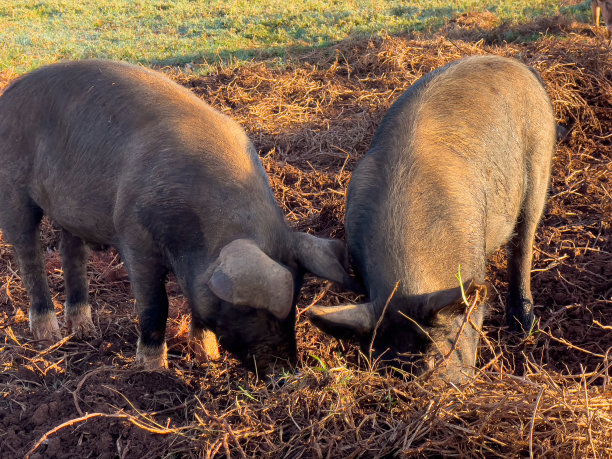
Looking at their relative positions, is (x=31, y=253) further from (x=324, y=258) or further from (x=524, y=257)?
(x=524, y=257)

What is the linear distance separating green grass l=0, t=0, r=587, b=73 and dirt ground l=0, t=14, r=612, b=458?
3.63 metres

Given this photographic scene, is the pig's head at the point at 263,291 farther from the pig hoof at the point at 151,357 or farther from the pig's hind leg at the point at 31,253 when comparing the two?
the pig's hind leg at the point at 31,253

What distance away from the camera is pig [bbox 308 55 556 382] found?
337 cm

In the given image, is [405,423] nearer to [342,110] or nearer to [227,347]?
[227,347]

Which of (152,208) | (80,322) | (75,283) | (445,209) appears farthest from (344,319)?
(75,283)

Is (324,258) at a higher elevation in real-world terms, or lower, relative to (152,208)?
lower

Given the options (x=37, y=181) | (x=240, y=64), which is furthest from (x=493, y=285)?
(x=240, y=64)

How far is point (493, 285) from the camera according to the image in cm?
523

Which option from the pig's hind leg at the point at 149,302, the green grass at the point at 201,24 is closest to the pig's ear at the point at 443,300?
the pig's hind leg at the point at 149,302

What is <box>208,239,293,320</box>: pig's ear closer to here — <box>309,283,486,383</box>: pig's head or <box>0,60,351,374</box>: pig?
<box>0,60,351,374</box>: pig

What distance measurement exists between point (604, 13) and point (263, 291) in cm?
1000

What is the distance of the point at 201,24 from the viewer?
14781 mm

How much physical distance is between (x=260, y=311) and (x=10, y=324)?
2.50m

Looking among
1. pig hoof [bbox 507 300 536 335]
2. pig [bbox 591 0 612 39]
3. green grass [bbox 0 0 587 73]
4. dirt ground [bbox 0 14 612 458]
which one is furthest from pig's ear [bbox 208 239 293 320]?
pig [bbox 591 0 612 39]
